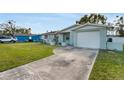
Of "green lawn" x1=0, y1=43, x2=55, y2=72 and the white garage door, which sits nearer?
"green lawn" x1=0, y1=43, x2=55, y2=72

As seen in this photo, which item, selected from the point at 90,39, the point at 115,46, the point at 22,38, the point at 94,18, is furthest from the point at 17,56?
the point at 22,38

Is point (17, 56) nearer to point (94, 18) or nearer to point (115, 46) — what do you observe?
point (94, 18)

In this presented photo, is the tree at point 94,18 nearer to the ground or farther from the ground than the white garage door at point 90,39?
farther from the ground

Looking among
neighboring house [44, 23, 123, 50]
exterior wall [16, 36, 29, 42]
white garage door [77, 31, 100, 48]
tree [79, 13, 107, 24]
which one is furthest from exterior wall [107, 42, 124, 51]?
exterior wall [16, 36, 29, 42]

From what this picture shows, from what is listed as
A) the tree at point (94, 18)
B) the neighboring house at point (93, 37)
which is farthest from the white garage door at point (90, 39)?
the tree at point (94, 18)

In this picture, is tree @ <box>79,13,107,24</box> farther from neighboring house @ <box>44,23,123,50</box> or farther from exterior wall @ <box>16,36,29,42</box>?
exterior wall @ <box>16,36,29,42</box>

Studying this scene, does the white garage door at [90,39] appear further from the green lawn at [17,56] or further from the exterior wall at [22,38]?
the exterior wall at [22,38]

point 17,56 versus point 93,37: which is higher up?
point 93,37

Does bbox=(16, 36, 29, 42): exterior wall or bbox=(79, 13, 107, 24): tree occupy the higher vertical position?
bbox=(79, 13, 107, 24): tree

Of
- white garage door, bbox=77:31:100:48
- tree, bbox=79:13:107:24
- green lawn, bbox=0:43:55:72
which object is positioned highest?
tree, bbox=79:13:107:24
